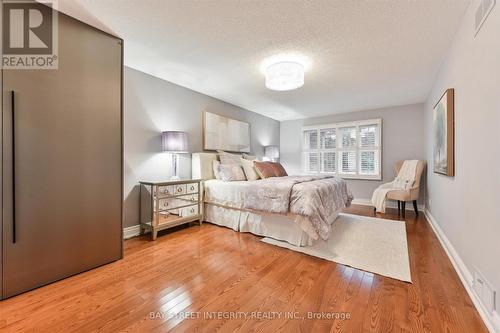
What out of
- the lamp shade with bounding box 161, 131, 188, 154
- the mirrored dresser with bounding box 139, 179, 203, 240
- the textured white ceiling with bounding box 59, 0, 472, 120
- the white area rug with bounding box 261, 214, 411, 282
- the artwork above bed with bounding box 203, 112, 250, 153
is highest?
the textured white ceiling with bounding box 59, 0, 472, 120

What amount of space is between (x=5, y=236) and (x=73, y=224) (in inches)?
15.4

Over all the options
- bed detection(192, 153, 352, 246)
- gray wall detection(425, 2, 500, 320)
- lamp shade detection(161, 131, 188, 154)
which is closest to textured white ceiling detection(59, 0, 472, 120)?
gray wall detection(425, 2, 500, 320)

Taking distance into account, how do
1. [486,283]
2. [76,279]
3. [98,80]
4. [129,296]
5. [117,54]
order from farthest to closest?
[117,54] < [98,80] < [76,279] < [129,296] < [486,283]

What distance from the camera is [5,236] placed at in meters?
1.51

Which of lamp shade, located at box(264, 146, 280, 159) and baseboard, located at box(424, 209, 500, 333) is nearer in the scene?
baseboard, located at box(424, 209, 500, 333)

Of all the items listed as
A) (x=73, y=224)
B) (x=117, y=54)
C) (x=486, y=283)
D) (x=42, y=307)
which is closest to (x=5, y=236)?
(x=73, y=224)

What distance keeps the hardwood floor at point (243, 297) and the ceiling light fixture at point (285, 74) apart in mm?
2005

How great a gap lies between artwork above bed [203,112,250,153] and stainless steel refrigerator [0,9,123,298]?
6.21ft

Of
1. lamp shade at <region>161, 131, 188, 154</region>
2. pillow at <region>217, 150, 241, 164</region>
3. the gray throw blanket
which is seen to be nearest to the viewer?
the gray throw blanket

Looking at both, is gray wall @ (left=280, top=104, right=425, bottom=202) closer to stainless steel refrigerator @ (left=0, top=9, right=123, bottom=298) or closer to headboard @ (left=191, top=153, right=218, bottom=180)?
headboard @ (left=191, top=153, right=218, bottom=180)

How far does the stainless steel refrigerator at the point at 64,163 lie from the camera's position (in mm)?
1548

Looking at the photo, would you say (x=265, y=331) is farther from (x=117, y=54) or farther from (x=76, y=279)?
(x=117, y=54)

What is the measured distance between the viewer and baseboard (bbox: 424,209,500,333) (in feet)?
4.00

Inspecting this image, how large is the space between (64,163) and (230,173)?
2.15 m
